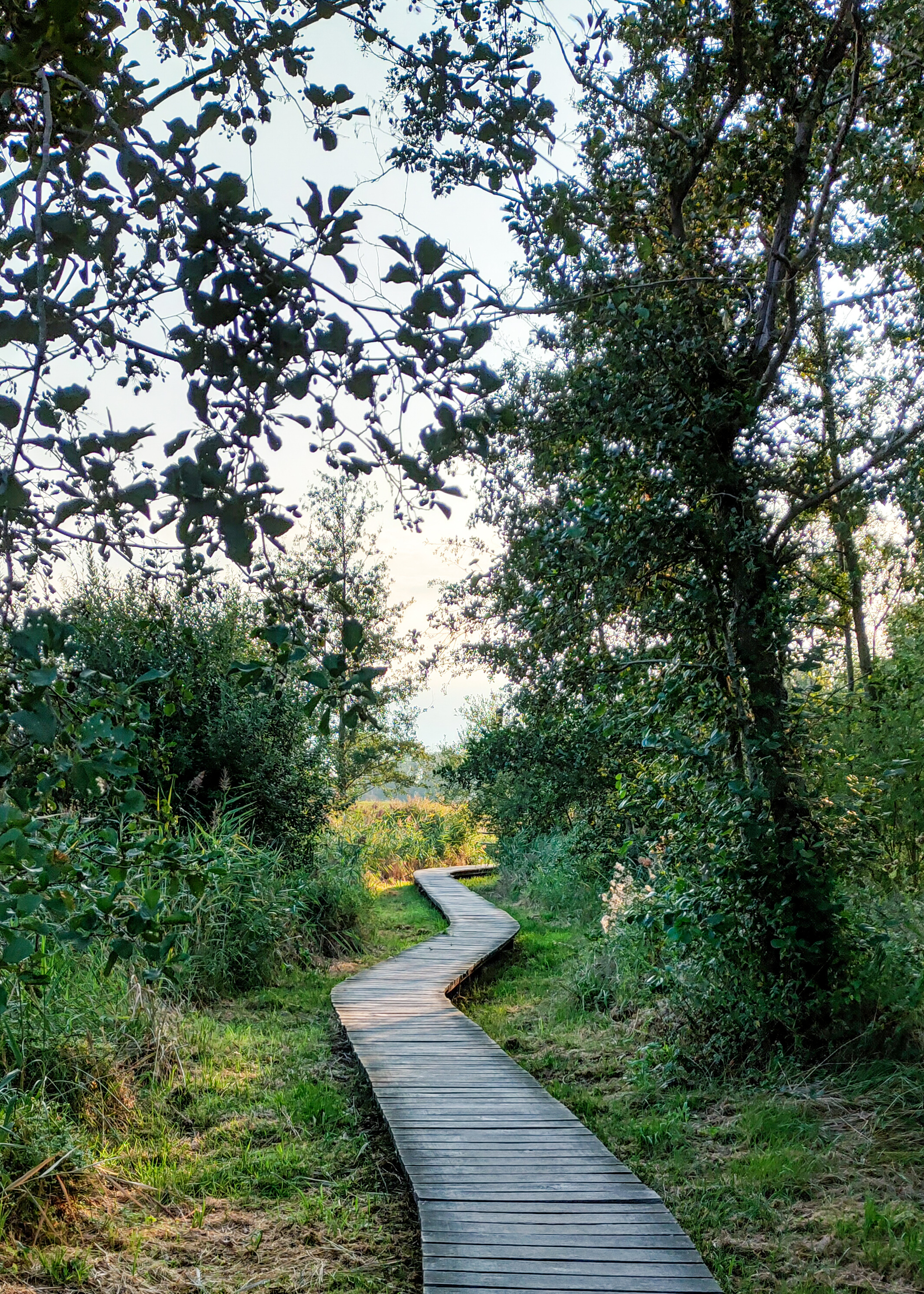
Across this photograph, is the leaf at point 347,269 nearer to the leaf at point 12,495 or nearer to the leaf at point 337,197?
the leaf at point 337,197

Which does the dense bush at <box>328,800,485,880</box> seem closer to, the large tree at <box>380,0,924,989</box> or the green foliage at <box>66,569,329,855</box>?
the green foliage at <box>66,569,329,855</box>

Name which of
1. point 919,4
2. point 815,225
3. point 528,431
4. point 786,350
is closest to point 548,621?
point 528,431

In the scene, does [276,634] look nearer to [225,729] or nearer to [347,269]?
[347,269]

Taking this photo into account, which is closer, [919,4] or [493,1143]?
[493,1143]

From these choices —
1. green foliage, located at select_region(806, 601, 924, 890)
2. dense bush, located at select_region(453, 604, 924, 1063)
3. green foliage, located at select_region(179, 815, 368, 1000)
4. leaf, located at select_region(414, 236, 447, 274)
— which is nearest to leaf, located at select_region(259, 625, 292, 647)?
leaf, located at select_region(414, 236, 447, 274)

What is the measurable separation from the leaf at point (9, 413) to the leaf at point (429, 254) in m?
0.71

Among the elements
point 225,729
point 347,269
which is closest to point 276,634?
point 347,269

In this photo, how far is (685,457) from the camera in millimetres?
4879

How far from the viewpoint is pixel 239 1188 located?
4.11 metres

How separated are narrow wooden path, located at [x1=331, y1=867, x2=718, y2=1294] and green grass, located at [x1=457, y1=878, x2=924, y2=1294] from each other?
0.25 meters

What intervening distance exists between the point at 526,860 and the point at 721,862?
10221 mm

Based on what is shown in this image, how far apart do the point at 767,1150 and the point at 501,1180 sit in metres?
1.20

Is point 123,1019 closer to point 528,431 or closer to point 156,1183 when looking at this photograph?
point 156,1183

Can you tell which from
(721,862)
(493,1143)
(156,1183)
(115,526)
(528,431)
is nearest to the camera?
(115,526)
